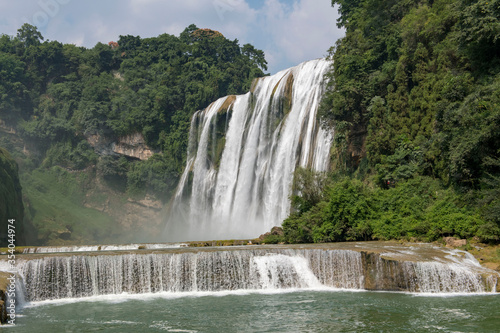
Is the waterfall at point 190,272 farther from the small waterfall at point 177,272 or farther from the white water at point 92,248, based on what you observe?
the white water at point 92,248

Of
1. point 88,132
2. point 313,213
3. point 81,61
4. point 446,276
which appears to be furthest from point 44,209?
point 446,276

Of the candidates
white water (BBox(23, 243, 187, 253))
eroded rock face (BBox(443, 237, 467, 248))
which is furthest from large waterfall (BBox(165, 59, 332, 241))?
eroded rock face (BBox(443, 237, 467, 248))

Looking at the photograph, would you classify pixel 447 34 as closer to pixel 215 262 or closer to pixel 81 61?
pixel 215 262

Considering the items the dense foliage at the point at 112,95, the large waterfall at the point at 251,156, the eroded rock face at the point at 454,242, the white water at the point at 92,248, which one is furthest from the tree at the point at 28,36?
the eroded rock face at the point at 454,242

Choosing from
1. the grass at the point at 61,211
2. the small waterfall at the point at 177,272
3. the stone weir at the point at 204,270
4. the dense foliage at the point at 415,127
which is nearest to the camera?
the stone weir at the point at 204,270

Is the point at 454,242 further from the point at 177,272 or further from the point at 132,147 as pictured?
the point at 132,147

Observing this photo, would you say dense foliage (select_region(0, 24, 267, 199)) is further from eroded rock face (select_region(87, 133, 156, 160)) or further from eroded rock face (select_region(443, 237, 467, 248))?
eroded rock face (select_region(443, 237, 467, 248))
